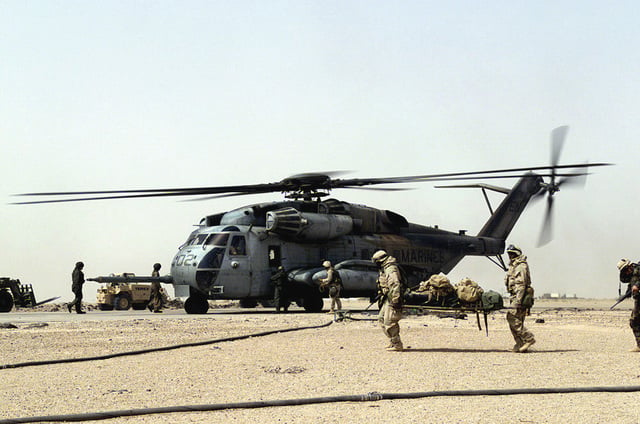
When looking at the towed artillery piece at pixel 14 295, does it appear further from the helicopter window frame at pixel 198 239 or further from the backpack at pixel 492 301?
the backpack at pixel 492 301

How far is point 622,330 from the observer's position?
1697 centimetres

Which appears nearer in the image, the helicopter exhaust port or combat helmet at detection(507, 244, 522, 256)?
combat helmet at detection(507, 244, 522, 256)

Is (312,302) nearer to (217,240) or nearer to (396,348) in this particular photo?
(217,240)

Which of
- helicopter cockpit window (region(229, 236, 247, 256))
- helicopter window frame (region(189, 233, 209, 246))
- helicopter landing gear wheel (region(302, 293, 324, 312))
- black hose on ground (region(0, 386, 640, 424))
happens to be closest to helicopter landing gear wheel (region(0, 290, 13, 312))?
helicopter window frame (region(189, 233, 209, 246))

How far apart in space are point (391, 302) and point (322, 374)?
→ 2.94m

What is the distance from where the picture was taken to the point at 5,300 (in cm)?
2566

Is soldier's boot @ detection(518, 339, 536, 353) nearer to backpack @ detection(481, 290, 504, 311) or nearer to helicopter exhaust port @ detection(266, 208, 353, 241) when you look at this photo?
backpack @ detection(481, 290, 504, 311)

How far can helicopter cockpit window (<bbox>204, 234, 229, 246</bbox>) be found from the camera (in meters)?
22.6

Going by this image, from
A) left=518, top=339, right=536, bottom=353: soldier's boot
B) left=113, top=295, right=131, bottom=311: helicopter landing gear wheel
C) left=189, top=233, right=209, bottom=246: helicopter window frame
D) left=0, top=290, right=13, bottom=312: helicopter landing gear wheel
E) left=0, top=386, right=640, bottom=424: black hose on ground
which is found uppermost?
left=189, top=233, right=209, bottom=246: helicopter window frame

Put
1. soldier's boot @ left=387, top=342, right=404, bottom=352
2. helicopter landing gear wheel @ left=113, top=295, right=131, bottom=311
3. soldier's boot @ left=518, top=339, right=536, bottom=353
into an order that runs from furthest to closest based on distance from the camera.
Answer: helicopter landing gear wheel @ left=113, top=295, right=131, bottom=311
soldier's boot @ left=387, top=342, right=404, bottom=352
soldier's boot @ left=518, top=339, right=536, bottom=353

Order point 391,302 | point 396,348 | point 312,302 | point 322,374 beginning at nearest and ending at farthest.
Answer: point 322,374
point 396,348
point 391,302
point 312,302

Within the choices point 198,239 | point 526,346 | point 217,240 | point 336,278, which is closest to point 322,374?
point 526,346

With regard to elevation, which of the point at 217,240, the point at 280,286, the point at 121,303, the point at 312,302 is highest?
the point at 217,240

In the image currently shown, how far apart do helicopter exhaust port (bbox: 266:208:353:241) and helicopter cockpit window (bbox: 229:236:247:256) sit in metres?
0.89
